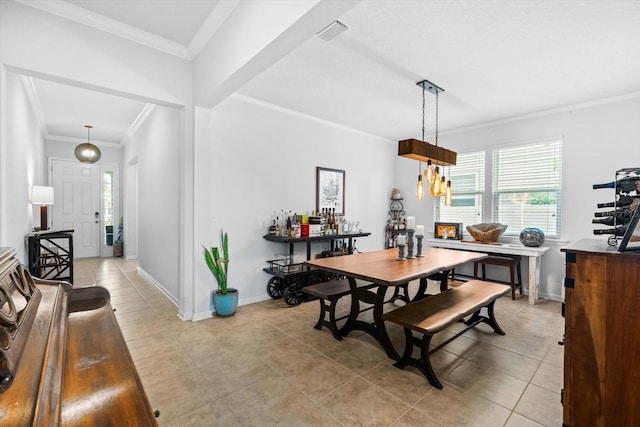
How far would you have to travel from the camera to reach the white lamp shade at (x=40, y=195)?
4055 mm

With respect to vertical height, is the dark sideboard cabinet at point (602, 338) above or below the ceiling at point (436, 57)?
below

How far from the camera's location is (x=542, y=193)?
4.42 meters

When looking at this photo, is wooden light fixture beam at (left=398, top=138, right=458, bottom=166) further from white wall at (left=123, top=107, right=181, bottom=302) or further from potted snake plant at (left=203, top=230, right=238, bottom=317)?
white wall at (left=123, top=107, right=181, bottom=302)

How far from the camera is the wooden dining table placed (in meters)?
2.44

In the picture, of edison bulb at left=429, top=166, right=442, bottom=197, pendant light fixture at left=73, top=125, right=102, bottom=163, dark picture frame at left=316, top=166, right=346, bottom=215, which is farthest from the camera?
pendant light fixture at left=73, top=125, right=102, bottom=163

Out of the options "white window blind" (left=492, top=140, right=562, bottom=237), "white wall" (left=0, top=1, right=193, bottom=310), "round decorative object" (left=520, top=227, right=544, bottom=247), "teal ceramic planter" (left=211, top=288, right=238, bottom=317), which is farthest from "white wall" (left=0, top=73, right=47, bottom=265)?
"white window blind" (left=492, top=140, right=562, bottom=237)

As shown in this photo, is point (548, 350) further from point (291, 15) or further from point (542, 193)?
point (291, 15)

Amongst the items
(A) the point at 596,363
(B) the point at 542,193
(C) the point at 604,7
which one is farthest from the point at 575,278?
(B) the point at 542,193

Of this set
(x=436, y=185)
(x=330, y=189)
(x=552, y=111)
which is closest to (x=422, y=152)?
(x=436, y=185)

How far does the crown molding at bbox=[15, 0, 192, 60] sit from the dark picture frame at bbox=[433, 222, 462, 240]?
4.54m

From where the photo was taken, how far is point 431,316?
2.30 metres

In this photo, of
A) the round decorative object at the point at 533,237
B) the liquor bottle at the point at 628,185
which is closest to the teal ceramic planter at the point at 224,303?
the liquor bottle at the point at 628,185

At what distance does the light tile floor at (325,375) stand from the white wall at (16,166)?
1411mm

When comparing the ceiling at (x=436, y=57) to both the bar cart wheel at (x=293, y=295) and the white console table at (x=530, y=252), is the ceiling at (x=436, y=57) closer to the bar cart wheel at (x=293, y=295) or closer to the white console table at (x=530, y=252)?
the white console table at (x=530, y=252)
